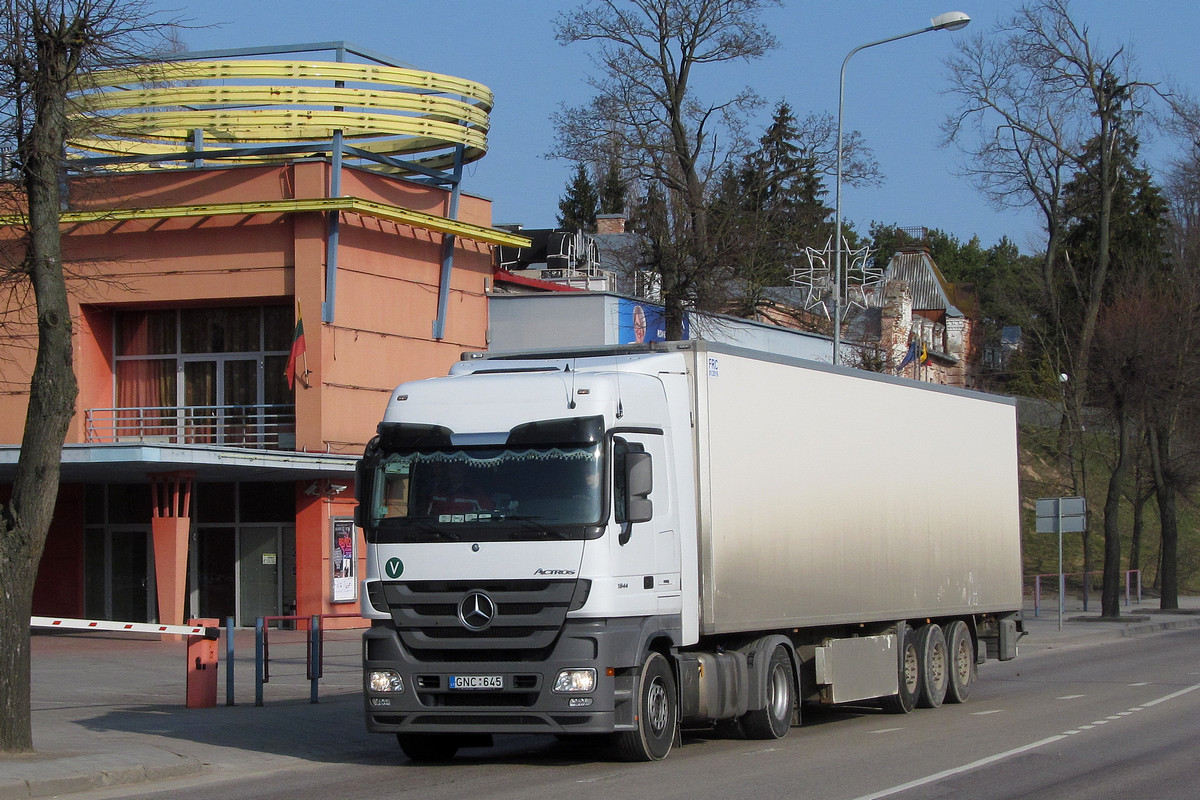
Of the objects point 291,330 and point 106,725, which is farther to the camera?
point 291,330

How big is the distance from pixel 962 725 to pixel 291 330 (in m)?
20.7

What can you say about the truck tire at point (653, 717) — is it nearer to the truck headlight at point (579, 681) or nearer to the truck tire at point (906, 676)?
the truck headlight at point (579, 681)

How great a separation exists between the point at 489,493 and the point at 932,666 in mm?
7543

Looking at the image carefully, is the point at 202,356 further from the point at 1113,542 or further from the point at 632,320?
the point at 1113,542

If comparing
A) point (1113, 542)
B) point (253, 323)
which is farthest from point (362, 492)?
point (1113, 542)

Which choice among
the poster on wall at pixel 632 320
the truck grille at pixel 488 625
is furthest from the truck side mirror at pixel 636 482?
the poster on wall at pixel 632 320

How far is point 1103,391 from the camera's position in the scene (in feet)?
116

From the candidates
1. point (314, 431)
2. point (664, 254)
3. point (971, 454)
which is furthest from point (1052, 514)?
point (314, 431)

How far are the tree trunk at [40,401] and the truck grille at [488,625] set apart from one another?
3.26 meters

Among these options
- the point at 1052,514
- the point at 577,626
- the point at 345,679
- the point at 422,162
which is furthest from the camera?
the point at 422,162

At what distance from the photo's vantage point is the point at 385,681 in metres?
11.5

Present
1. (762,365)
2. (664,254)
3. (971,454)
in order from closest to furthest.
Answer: (762,365), (971,454), (664,254)

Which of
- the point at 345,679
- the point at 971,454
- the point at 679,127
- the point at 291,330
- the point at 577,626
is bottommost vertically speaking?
the point at 345,679

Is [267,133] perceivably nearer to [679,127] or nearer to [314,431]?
[314,431]
